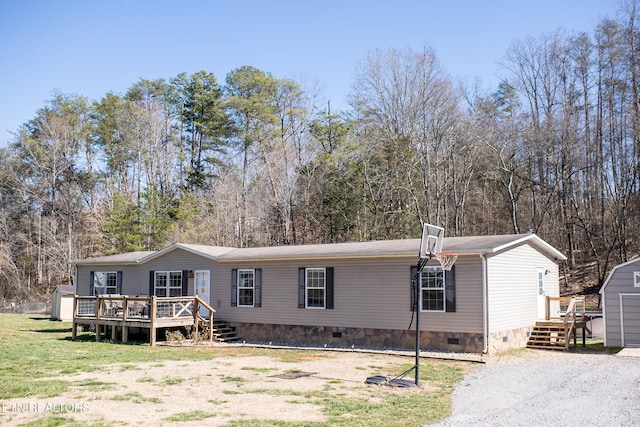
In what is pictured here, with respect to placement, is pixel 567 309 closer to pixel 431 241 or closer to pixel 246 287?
pixel 431 241

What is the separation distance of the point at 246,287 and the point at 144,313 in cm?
335

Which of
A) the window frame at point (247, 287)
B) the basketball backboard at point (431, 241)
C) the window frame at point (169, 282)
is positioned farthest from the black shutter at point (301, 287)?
the basketball backboard at point (431, 241)

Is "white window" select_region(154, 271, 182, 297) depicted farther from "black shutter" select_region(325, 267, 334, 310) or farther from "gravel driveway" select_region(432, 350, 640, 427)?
"gravel driveway" select_region(432, 350, 640, 427)

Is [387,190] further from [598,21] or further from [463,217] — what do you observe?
[598,21]

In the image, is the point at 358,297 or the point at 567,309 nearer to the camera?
the point at 358,297

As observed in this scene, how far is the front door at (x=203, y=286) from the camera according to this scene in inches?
763

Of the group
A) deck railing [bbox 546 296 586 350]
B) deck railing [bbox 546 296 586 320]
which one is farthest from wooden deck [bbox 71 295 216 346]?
deck railing [bbox 546 296 586 320]

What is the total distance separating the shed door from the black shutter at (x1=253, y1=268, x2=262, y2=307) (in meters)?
10.4

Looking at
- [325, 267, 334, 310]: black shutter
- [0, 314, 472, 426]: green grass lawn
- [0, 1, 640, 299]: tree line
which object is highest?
[0, 1, 640, 299]: tree line

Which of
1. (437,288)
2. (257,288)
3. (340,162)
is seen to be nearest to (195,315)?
(257,288)

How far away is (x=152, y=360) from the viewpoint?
13.4 metres

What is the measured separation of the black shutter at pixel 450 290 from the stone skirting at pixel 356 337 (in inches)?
26.7

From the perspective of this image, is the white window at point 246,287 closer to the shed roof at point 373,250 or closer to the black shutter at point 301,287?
the shed roof at point 373,250

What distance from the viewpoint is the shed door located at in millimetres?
14477
